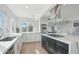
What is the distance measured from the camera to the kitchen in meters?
2.17

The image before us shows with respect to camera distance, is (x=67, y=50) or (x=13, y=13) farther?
(x=13, y=13)

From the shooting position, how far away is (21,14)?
5.16 m

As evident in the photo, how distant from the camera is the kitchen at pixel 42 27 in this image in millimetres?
2165

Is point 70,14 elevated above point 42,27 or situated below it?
above

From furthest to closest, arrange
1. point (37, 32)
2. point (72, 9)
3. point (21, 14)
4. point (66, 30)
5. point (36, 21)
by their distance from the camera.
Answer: point (37, 32), point (36, 21), point (21, 14), point (66, 30), point (72, 9)

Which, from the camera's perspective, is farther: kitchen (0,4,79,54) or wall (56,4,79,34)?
wall (56,4,79,34)

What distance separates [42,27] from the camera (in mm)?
5926

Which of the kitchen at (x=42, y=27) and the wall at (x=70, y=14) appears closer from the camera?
the kitchen at (x=42, y=27)

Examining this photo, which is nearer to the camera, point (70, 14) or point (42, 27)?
point (70, 14)
